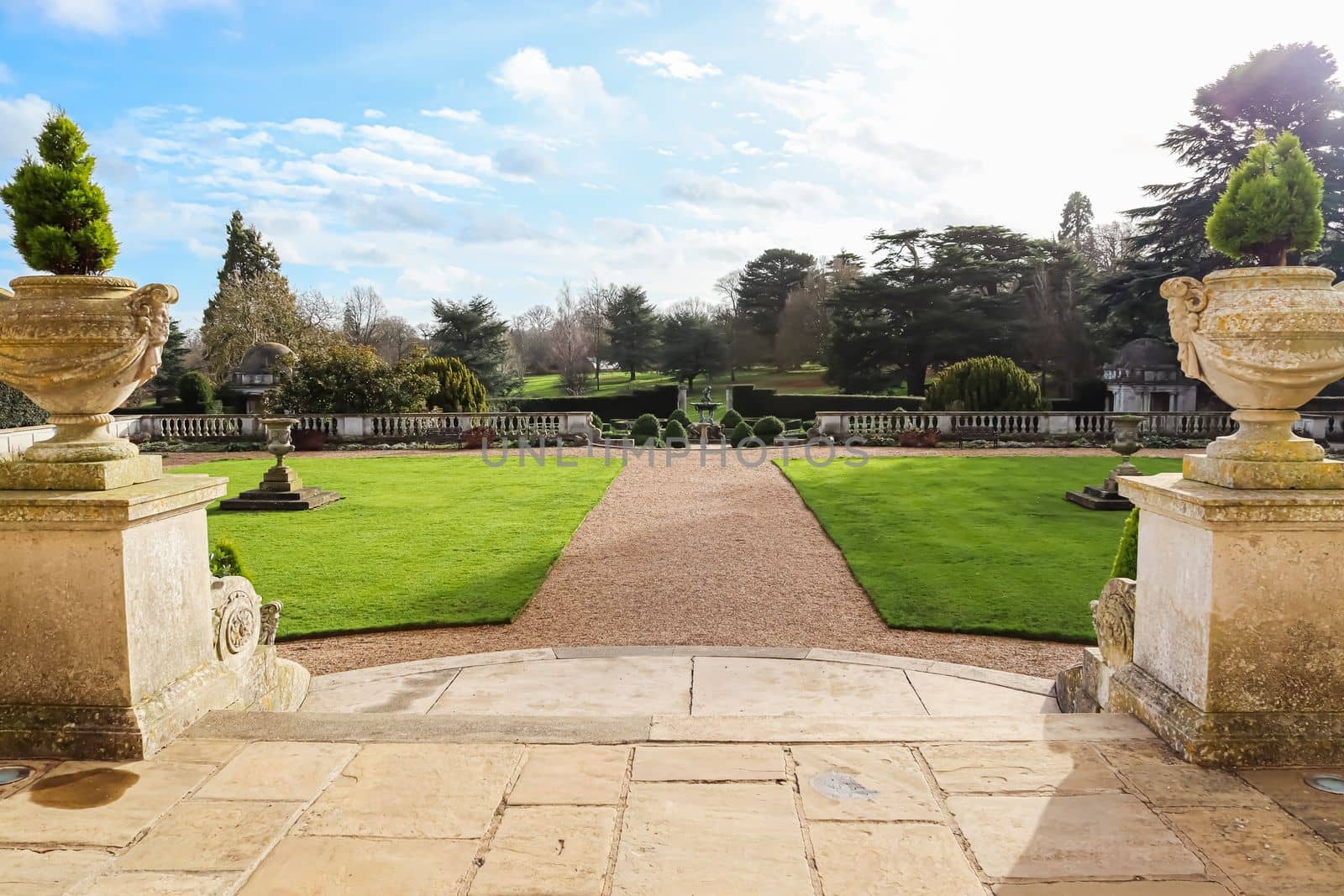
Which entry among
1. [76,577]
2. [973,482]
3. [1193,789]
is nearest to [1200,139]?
[973,482]

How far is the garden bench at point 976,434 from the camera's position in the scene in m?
24.8

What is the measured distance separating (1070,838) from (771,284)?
2256 inches

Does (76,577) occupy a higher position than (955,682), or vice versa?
(76,577)

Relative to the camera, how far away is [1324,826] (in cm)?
284

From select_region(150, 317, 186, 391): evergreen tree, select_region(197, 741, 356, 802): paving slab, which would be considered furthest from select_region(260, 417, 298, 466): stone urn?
select_region(150, 317, 186, 391): evergreen tree

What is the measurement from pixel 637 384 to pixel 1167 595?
2158 inches

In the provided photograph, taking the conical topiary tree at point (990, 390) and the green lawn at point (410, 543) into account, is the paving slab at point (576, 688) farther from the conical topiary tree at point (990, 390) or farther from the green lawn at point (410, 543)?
the conical topiary tree at point (990, 390)

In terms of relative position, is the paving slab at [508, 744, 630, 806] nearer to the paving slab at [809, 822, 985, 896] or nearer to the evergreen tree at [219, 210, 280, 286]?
the paving slab at [809, 822, 985, 896]

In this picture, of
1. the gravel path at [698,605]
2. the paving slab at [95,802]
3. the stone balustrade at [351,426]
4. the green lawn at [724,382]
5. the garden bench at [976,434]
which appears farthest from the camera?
the green lawn at [724,382]

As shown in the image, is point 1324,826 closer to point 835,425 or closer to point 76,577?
point 76,577

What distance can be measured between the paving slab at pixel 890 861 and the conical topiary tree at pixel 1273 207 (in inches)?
133

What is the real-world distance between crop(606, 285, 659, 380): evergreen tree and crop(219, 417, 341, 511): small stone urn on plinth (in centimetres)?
4154

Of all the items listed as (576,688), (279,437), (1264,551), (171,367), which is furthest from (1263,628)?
(171,367)

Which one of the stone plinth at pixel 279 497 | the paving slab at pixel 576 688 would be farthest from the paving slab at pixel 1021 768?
the stone plinth at pixel 279 497
